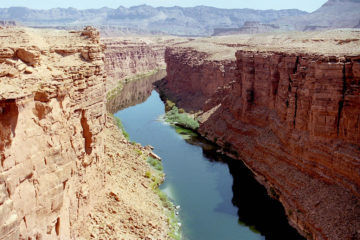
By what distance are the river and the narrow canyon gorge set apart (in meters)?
1.13

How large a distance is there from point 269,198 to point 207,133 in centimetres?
1506

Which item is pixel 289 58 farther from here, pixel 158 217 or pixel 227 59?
pixel 227 59

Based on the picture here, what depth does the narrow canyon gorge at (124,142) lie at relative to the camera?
12.5m

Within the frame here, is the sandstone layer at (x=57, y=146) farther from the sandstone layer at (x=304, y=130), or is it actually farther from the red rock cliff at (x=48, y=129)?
the sandstone layer at (x=304, y=130)

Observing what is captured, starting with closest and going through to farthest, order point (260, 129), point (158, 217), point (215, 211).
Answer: point (158, 217) < point (215, 211) < point (260, 129)

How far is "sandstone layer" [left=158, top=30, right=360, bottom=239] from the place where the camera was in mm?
22656

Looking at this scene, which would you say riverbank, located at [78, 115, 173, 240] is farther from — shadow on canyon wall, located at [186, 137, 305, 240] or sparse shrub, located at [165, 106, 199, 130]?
sparse shrub, located at [165, 106, 199, 130]

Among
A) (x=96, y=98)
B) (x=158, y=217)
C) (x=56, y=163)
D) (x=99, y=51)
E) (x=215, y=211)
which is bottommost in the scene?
(x=215, y=211)

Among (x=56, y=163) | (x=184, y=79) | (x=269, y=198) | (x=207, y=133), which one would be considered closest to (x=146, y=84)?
(x=184, y=79)

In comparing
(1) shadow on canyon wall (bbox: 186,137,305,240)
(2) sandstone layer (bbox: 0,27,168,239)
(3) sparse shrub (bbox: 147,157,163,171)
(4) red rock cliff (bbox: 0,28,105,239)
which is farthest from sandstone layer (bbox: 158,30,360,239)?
(4) red rock cliff (bbox: 0,28,105,239)

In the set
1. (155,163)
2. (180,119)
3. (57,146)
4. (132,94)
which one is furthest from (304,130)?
(132,94)

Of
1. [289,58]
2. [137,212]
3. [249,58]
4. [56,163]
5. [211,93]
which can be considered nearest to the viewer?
[56,163]

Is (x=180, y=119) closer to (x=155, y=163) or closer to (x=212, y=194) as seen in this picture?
(x=155, y=163)

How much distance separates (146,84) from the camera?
7812 cm
